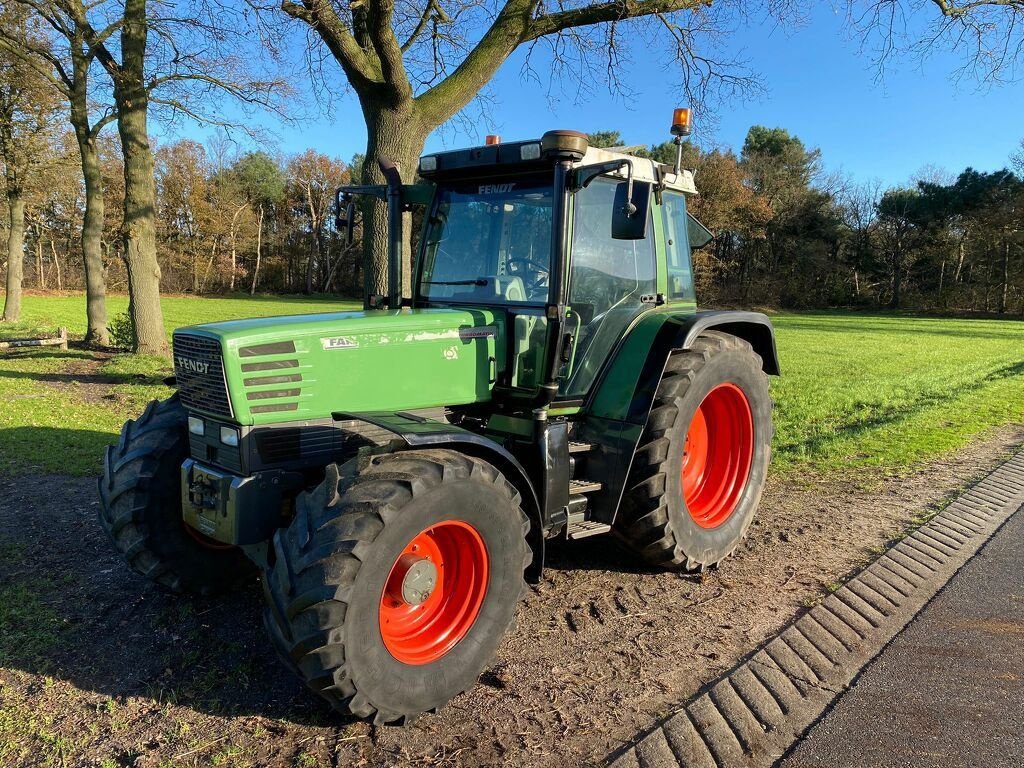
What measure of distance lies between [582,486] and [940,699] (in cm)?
186

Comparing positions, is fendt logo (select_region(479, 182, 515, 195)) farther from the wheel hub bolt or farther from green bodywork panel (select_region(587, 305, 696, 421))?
the wheel hub bolt

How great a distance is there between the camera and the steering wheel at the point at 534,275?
381 centimetres

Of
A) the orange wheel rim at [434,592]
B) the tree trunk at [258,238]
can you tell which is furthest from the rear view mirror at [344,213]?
the tree trunk at [258,238]

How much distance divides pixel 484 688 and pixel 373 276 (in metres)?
5.36

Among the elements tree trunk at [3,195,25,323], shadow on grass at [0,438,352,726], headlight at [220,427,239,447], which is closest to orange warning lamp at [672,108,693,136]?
headlight at [220,427,239,447]

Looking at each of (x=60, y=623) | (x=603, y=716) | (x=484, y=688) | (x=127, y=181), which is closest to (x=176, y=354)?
(x=60, y=623)

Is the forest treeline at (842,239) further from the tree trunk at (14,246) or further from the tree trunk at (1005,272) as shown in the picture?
the tree trunk at (14,246)

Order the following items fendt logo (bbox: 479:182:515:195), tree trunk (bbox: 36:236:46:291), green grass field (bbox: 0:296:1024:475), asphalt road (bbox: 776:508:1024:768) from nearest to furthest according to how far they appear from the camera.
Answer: asphalt road (bbox: 776:508:1024:768)
fendt logo (bbox: 479:182:515:195)
green grass field (bbox: 0:296:1024:475)
tree trunk (bbox: 36:236:46:291)

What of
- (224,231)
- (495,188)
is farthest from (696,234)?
(224,231)

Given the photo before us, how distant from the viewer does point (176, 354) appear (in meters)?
3.53

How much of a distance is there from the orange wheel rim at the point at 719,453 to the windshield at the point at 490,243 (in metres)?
1.67

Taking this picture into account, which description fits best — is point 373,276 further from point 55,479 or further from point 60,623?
point 60,623

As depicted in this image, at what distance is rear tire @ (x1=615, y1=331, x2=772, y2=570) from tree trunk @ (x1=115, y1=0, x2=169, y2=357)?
10.6 m

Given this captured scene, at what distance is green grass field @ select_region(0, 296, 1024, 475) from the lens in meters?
7.07
